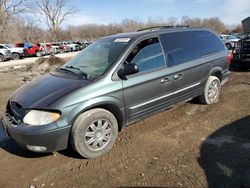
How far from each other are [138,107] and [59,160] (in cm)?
148

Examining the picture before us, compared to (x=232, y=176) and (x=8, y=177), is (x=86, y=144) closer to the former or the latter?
(x=8, y=177)

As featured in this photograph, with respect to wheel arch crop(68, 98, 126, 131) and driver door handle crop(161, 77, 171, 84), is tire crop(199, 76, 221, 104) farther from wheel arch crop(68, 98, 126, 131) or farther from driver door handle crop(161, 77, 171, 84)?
wheel arch crop(68, 98, 126, 131)

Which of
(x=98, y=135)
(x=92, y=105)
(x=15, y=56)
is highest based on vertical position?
(x=15, y=56)

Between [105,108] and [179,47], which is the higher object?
[179,47]

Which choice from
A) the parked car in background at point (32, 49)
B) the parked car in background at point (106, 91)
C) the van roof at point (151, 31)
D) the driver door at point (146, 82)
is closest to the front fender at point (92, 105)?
the parked car in background at point (106, 91)

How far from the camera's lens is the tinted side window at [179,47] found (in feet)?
15.6

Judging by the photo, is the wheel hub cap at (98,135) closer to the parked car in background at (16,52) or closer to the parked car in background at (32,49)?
the parked car in background at (16,52)

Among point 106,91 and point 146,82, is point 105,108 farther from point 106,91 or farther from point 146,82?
point 146,82

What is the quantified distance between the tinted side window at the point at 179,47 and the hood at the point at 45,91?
172 centimetres

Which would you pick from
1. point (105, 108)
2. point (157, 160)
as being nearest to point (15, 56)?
point (105, 108)

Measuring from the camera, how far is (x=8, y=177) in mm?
3578

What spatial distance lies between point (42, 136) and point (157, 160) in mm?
1614

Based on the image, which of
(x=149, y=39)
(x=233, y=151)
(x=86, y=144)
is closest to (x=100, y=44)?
(x=149, y=39)

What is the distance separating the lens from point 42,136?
3.45 metres
